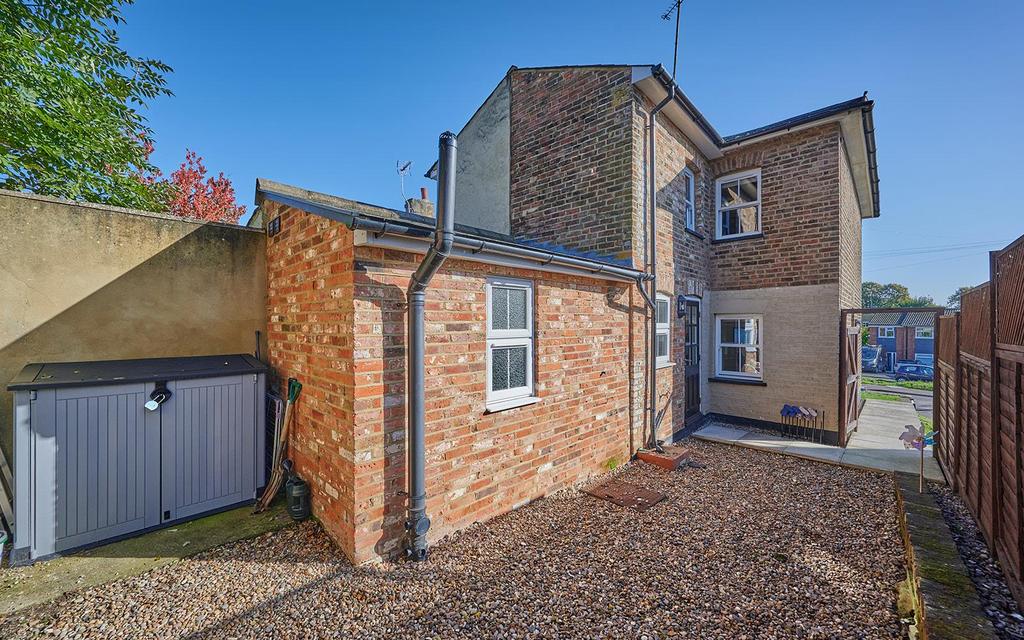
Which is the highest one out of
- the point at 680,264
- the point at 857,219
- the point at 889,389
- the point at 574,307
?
the point at 857,219

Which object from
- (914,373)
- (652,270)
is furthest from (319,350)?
(914,373)

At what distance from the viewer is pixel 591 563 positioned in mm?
3621

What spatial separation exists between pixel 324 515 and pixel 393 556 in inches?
33.5

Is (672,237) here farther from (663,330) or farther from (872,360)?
(872,360)

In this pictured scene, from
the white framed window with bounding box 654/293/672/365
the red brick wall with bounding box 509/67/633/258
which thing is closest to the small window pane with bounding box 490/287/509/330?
the red brick wall with bounding box 509/67/633/258

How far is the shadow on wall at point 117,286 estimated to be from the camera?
3.85m

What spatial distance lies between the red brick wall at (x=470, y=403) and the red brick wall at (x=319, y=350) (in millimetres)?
177

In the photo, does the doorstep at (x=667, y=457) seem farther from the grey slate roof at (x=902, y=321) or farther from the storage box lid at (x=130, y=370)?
the grey slate roof at (x=902, y=321)

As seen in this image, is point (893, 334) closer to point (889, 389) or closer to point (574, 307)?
point (889, 389)

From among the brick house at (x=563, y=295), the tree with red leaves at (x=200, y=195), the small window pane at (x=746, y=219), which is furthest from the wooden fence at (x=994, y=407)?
the tree with red leaves at (x=200, y=195)

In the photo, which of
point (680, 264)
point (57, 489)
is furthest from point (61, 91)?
point (680, 264)

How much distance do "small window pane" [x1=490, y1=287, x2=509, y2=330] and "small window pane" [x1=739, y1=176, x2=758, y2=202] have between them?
7138mm

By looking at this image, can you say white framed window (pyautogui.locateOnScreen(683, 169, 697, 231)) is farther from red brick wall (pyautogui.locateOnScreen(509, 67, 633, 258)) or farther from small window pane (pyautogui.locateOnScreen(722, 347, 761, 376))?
small window pane (pyautogui.locateOnScreen(722, 347, 761, 376))

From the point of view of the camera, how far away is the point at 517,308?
4758mm
